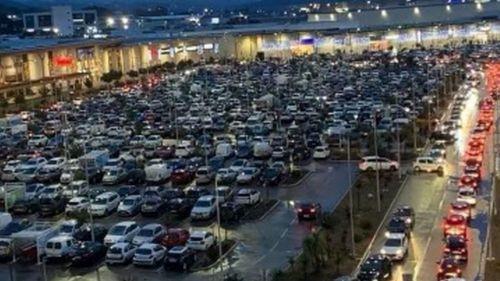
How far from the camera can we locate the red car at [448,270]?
9.80m

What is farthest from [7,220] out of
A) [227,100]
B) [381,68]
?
[381,68]

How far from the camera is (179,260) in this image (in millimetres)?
11078

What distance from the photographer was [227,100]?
28172mm

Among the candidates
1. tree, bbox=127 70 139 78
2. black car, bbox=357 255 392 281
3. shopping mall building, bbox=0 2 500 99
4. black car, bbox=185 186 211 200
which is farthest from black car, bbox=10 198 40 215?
tree, bbox=127 70 139 78

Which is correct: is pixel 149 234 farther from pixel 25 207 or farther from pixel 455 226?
pixel 455 226

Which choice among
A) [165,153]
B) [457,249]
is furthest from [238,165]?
[457,249]

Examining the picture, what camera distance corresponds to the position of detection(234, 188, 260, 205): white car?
14204 millimetres

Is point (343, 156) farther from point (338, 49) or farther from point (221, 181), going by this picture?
point (338, 49)

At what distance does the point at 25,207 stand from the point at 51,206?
0.58 metres

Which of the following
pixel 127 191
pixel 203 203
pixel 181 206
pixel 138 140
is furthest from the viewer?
pixel 138 140

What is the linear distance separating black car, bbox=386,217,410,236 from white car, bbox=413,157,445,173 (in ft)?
13.5

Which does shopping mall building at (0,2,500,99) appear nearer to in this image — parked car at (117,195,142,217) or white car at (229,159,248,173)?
white car at (229,159,248,173)

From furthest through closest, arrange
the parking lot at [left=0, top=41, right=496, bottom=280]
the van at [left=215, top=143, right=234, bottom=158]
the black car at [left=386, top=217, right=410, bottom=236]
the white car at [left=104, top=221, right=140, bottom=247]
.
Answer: the van at [left=215, top=143, right=234, bottom=158] → the parking lot at [left=0, top=41, right=496, bottom=280] → the white car at [left=104, top=221, right=140, bottom=247] → the black car at [left=386, top=217, right=410, bottom=236]

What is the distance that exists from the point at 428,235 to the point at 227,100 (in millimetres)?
16716
